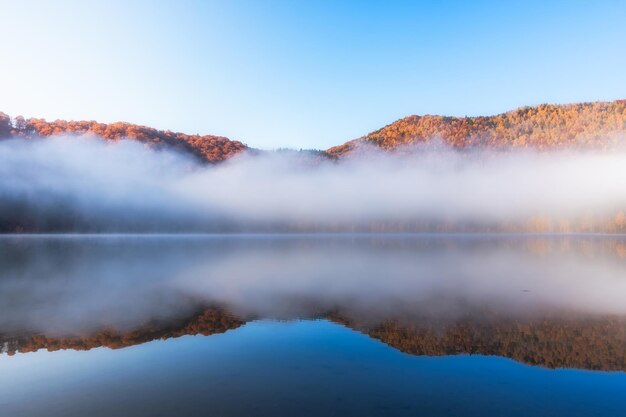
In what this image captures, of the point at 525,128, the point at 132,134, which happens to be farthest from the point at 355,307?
the point at 525,128

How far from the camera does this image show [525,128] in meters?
157

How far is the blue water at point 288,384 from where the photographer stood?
7.99 meters

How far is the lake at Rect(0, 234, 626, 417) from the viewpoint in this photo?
329 inches

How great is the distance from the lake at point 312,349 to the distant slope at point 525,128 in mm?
149771

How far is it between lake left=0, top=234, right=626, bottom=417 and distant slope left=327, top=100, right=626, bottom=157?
150m

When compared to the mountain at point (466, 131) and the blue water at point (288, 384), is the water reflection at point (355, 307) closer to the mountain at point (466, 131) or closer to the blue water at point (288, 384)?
the blue water at point (288, 384)

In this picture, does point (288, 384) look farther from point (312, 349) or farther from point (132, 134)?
point (132, 134)

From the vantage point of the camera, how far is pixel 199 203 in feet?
489

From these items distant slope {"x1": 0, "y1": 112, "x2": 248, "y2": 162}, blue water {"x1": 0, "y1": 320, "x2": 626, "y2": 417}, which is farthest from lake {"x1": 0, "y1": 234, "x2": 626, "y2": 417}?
distant slope {"x1": 0, "y1": 112, "x2": 248, "y2": 162}

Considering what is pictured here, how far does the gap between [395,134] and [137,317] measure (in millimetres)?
169546

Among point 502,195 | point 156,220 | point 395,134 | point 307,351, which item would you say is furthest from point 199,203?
point 307,351

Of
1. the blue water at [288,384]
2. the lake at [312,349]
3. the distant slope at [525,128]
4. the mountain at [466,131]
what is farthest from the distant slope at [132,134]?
the blue water at [288,384]

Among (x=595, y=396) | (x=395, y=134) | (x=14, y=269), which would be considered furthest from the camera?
(x=395, y=134)

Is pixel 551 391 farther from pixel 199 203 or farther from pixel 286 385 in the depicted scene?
pixel 199 203
